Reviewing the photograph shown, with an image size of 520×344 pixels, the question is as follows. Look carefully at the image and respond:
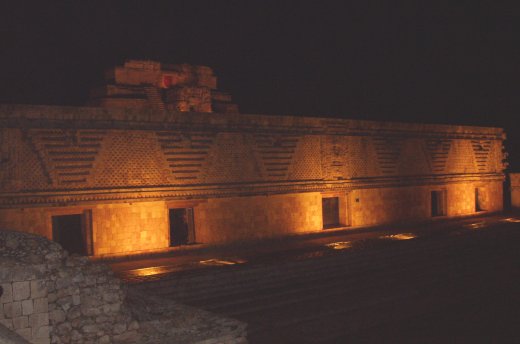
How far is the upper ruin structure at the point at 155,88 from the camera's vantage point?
17.8 m

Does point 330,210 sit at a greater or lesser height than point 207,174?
lesser

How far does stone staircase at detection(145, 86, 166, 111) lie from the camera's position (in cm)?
1820

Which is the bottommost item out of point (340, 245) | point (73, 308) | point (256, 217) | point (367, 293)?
point (367, 293)

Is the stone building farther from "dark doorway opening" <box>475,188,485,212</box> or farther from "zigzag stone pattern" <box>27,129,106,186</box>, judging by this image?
"dark doorway opening" <box>475,188,485,212</box>

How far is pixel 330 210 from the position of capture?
21.2 m

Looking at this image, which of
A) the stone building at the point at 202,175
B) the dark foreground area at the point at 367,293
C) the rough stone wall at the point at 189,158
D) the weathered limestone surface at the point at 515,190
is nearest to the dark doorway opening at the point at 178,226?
the stone building at the point at 202,175

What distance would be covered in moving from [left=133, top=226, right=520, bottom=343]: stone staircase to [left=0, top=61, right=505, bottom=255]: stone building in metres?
3.66

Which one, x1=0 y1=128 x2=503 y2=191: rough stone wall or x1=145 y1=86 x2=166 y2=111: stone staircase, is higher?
x1=145 y1=86 x2=166 y2=111: stone staircase

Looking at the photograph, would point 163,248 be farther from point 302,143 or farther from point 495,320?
point 495,320

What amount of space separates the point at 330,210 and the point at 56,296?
15.0m

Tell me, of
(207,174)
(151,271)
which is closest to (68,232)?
(207,174)

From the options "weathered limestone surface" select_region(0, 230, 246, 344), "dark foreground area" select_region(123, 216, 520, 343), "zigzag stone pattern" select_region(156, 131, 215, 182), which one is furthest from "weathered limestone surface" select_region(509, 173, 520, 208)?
"weathered limestone surface" select_region(0, 230, 246, 344)

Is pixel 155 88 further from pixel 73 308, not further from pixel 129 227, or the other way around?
pixel 73 308

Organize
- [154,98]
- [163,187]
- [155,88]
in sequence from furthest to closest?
[155,88]
[154,98]
[163,187]
